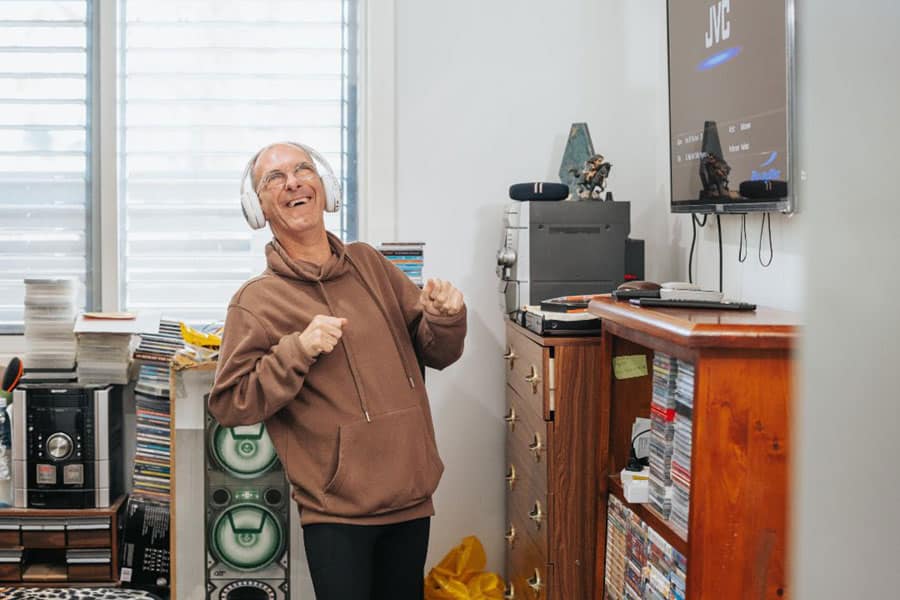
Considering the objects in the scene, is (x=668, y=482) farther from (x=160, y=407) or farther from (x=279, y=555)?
(x=160, y=407)

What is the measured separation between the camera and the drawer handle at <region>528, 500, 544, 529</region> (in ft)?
9.30

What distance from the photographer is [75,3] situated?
3916 millimetres

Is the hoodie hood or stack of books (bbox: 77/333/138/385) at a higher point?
the hoodie hood

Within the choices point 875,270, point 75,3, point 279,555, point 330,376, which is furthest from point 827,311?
point 75,3

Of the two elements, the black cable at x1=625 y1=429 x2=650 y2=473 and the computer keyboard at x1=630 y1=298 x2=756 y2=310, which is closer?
the computer keyboard at x1=630 y1=298 x2=756 y2=310

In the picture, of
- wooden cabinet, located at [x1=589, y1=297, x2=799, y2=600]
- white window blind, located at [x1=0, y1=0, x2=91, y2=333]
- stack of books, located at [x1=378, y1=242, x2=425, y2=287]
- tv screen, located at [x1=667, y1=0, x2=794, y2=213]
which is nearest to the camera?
wooden cabinet, located at [x1=589, y1=297, x2=799, y2=600]

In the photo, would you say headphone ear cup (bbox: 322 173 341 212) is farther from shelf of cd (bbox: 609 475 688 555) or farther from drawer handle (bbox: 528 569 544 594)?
drawer handle (bbox: 528 569 544 594)

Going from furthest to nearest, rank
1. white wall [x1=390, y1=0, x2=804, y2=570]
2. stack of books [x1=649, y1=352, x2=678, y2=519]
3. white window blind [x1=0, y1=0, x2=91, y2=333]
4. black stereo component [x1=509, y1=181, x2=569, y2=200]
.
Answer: white window blind [x1=0, y1=0, x2=91, y2=333], white wall [x1=390, y1=0, x2=804, y2=570], black stereo component [x1=509, y1=181, x2=569, y2=200], stack of books [x1=649, y1=352, x2=678, y2=519]

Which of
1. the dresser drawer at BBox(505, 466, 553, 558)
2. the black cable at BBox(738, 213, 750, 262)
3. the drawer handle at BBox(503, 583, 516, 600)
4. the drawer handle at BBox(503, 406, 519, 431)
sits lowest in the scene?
the drawer handle at BBox(503, 583, 516, 600)

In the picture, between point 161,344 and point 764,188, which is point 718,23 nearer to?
point 764,188

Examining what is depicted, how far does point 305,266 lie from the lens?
2.39 meters

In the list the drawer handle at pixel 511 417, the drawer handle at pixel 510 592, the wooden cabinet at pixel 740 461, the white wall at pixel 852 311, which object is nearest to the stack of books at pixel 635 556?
the wooden cabinet at pixel 740 461

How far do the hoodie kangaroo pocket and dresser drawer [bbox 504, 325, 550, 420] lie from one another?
0.51 metres

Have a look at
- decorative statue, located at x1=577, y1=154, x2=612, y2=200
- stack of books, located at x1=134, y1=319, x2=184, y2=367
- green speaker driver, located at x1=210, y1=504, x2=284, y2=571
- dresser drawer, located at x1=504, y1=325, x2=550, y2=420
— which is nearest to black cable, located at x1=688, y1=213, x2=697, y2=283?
decorative statue, located at x1=577, y1=154, x2=612, y2=200
